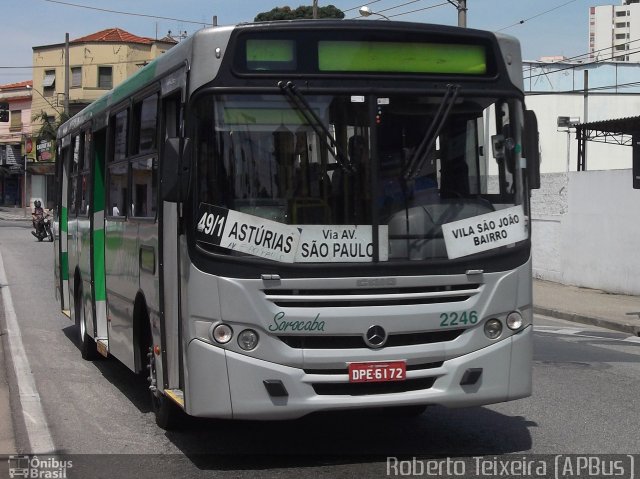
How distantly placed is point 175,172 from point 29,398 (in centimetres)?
402

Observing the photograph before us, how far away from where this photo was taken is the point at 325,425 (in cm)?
798

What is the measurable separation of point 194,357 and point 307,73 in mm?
2049

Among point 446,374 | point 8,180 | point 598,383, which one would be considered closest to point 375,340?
point 446,374

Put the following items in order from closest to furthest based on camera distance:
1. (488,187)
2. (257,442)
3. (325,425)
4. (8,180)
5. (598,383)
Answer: (488,187)
(257,442)
(325,425)
(598,383)
(8,180)

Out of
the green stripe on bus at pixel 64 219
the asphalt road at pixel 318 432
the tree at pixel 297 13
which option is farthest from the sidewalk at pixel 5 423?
the tree at pixel 297 13

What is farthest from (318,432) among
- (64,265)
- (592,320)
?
(592,320)

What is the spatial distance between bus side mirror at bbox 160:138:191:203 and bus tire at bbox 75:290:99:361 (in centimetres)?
549

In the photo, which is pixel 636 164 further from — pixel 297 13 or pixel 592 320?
pixel 297 13

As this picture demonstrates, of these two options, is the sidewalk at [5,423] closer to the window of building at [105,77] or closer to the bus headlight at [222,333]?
the bus headlight at [222,333]

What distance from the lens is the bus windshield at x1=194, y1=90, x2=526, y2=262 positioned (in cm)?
636

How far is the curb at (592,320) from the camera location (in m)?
16.1

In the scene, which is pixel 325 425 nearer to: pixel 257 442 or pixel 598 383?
pixel 257 442

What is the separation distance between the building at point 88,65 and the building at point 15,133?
499cm

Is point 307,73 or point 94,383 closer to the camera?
point 307,73
